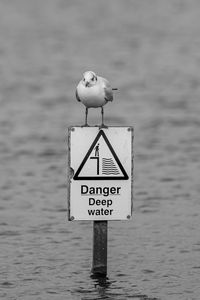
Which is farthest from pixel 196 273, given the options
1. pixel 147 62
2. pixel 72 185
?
pixel 147 62

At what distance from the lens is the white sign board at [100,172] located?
11.0 m

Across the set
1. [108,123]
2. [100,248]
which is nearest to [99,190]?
[100,248]

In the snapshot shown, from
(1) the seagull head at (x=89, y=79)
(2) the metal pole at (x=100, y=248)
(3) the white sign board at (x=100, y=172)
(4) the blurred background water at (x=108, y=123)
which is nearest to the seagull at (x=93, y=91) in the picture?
(1) the seagull head at (x=89, y=79)

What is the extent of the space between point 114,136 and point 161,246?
7.27 ft

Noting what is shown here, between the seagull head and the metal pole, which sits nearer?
the seagull head

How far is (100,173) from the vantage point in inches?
436

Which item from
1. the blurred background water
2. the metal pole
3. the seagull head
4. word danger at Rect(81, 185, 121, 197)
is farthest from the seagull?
the blurred background water

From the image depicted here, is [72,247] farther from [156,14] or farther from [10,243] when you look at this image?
[156,14]

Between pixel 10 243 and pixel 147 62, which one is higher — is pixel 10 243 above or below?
→ below

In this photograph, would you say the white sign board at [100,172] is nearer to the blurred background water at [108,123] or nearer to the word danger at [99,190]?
the word danger at [99,190]

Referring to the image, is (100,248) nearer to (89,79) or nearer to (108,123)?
(89,79)

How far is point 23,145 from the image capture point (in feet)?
65.7

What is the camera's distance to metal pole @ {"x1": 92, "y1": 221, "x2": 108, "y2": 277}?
1126 centimetres

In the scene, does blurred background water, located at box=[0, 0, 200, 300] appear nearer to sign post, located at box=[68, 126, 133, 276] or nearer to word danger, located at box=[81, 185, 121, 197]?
sign post, located at box=[68, 126, 133, 276]
